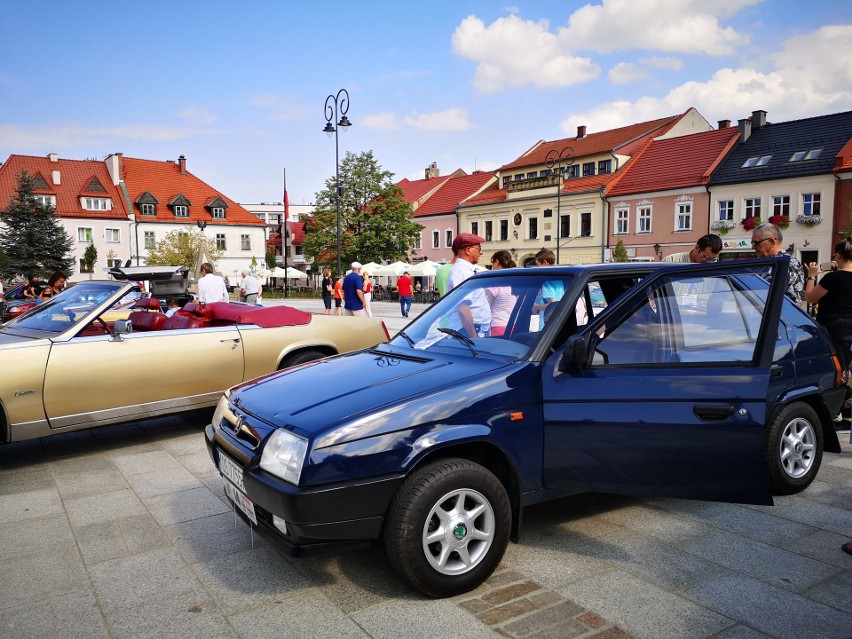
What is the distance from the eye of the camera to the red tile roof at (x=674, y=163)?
40688mm

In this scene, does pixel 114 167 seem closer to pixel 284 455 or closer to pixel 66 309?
pixel 66 309

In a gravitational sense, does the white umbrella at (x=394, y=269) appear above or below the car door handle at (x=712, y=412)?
above

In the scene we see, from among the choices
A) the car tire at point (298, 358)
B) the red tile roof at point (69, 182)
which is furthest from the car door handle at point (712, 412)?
the red tile roof at point (69, 182)

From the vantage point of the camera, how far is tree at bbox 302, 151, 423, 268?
5206cm

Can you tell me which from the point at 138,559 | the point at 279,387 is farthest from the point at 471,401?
the point at 138,559

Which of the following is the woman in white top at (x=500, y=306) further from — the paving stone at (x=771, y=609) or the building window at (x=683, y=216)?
the building window at (x=683, y=216)

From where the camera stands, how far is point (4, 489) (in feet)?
17.5

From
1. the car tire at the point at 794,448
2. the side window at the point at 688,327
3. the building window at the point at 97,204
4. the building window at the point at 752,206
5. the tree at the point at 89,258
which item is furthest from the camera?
the building window at the point at 97,204

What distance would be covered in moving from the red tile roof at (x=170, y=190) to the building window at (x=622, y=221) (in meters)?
39.0

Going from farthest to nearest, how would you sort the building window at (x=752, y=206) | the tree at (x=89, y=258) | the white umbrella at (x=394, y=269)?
the tree at (x=89, y=258) → the white umbrella at (x=394, y=269) → the building window at (x=752, y=206)

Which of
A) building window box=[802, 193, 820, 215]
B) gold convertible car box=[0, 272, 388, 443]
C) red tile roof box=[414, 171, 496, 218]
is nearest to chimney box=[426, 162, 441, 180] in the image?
red tile roof box=[414, 171, 496, 218]

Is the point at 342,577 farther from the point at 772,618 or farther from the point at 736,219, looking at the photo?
the point at 736,219

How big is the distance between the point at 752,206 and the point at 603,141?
50.5 feet

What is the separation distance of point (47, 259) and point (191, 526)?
48.0 metres
